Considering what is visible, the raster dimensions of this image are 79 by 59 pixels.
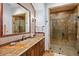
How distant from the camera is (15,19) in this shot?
6.10 ft

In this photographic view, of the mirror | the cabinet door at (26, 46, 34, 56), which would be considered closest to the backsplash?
the mirror

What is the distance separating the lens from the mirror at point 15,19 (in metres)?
1.72

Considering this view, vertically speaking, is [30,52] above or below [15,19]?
below

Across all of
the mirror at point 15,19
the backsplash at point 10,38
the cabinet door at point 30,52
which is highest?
the mirror at point 15,19

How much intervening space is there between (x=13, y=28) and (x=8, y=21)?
0.55 feet

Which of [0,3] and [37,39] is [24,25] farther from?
[0,3]

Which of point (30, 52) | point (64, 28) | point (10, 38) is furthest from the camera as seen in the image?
point (64, 28)

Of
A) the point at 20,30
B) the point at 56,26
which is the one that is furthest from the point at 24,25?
the point at 56,26

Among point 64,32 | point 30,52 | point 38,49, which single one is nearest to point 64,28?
point 64,32

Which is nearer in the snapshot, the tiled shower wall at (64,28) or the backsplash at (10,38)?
the backsplash at (10,38)

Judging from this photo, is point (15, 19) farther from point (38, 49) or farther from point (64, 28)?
point (64, 28)

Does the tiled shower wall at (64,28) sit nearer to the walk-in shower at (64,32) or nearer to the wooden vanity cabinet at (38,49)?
the walk-in shower at (64,32)

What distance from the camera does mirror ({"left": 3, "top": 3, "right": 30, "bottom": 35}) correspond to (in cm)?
172

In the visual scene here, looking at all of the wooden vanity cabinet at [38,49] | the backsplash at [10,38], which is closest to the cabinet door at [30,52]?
the wooden vanity cabinet at [38,49]
